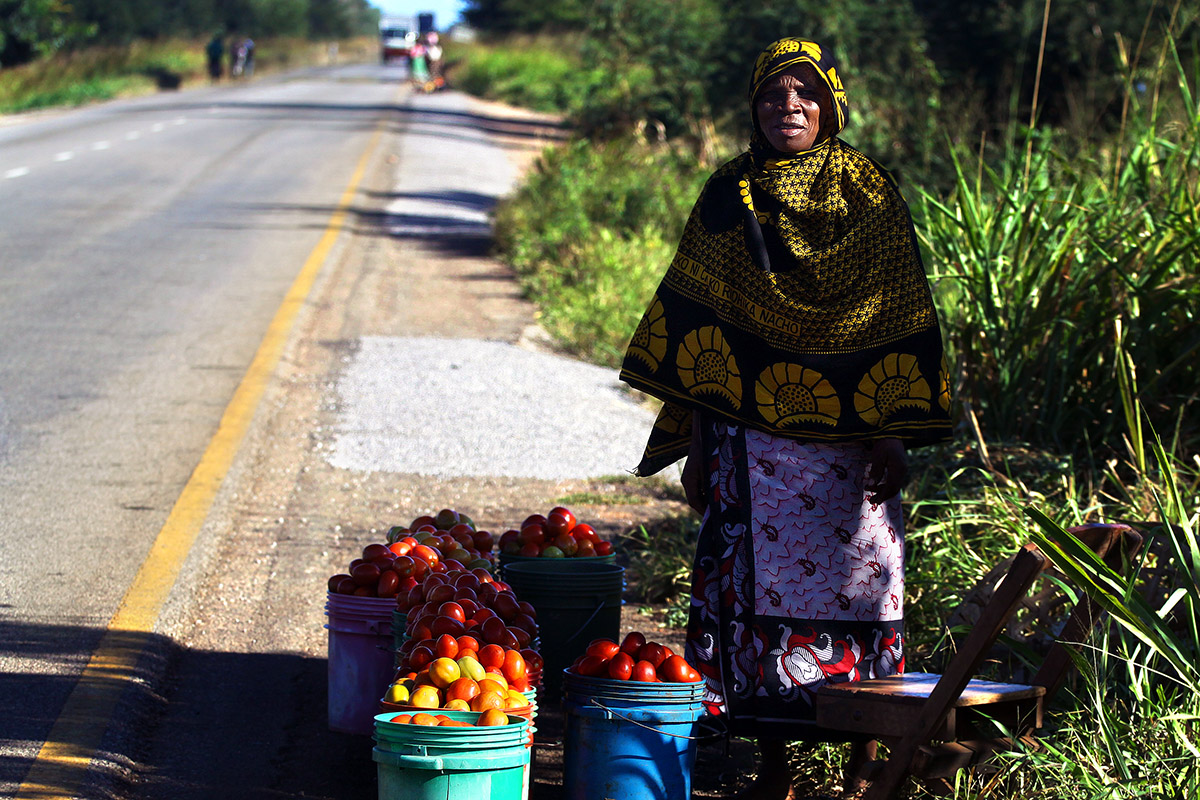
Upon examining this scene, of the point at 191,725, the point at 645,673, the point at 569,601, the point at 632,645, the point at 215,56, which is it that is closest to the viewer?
the point at 645,673

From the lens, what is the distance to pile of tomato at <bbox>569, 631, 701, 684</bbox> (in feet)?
10.2

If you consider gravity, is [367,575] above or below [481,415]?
above

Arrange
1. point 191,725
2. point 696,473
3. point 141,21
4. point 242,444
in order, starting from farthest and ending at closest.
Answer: point 141,21
point 242,444
point 191,725
point 696,473

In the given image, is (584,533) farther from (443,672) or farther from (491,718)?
(491,718)

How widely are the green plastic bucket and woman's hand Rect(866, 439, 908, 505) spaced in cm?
115

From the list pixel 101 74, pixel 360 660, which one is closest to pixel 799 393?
pixel 360 660

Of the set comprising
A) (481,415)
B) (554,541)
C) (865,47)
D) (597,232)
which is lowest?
(481,415)

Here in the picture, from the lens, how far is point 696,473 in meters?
3.50

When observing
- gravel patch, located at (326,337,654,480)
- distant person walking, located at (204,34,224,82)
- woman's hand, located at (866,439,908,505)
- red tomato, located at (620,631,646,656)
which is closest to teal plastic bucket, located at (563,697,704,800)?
red tomato, located at (620,631,646,656)

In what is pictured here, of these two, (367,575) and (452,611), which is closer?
(452,611)

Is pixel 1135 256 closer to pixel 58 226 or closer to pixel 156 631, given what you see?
pixel 156 631

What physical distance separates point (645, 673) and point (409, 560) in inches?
34.3

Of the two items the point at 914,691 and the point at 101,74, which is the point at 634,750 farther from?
the point at 101,74

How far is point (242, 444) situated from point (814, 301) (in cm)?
414
